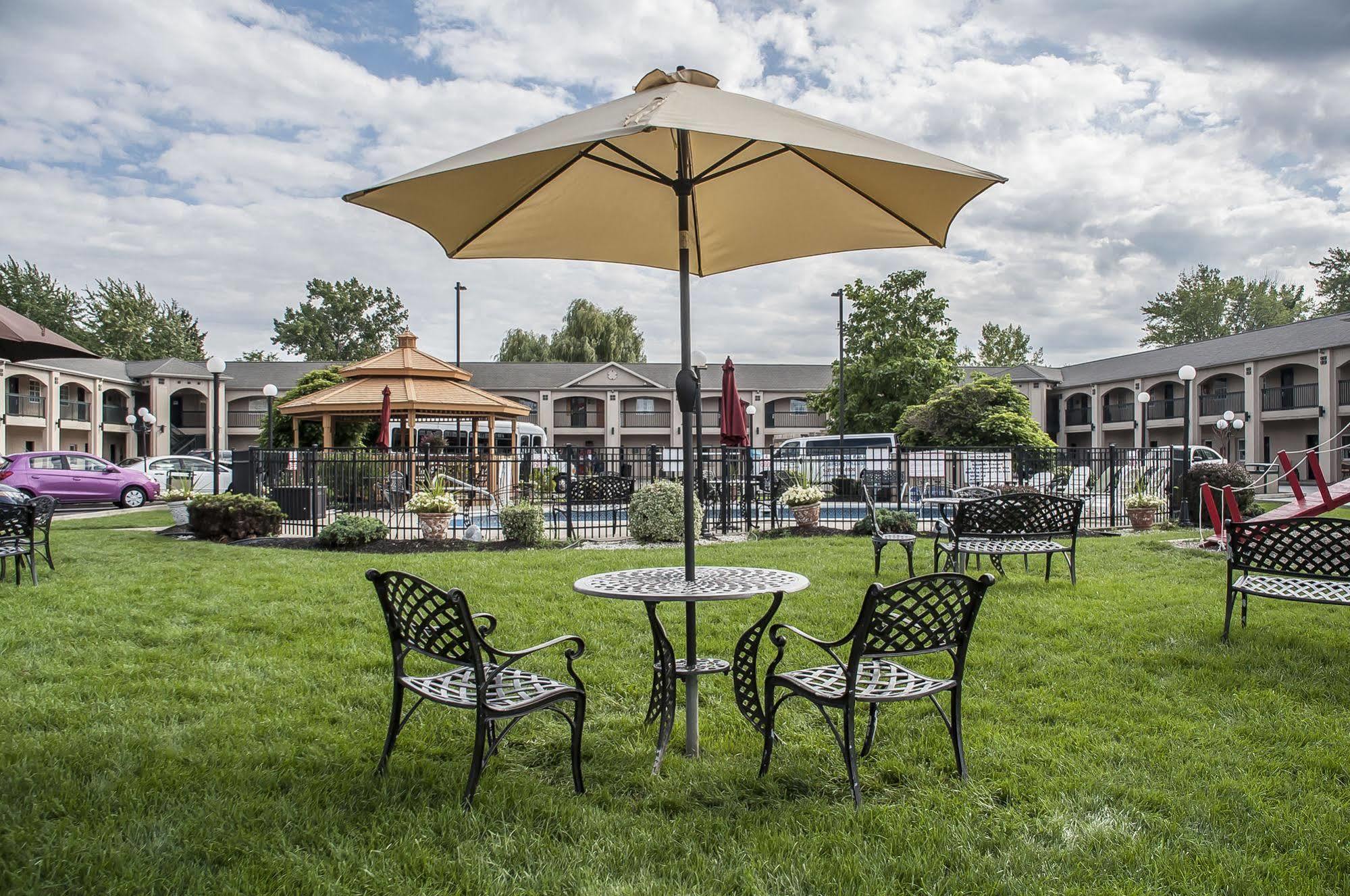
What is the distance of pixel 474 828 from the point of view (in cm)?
291

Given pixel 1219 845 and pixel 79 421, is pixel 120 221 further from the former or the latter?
pixel 79 421

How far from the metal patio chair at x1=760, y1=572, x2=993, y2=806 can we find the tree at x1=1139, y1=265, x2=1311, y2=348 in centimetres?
7202

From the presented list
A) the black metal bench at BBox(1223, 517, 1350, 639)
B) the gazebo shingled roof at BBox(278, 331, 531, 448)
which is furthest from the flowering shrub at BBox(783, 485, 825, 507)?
the gazebo shingled roof at BBox(278, 331, 531, 448)

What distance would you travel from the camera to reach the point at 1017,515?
801 cm

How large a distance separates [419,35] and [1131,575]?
8.87 metres

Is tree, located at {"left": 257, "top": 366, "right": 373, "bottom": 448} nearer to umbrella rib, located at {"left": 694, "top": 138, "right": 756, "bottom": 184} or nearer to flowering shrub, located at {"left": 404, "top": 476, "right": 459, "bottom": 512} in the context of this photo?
flowering shrub, located at {"left": 404, "top": 476, "right": 459, "bottom": 512}

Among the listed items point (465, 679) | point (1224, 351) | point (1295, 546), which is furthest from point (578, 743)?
point (1224, 351)

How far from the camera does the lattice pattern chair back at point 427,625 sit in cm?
303

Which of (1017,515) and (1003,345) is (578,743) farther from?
(1003,345)

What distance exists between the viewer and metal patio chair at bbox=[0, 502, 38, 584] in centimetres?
744

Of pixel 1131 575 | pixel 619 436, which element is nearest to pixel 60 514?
pixel 1131 575

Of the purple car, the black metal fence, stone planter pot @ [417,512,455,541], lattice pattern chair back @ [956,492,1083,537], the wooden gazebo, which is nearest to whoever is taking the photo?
lattice pattern chair back @ [956,492,1083,537]

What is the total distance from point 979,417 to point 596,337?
95.8 feet

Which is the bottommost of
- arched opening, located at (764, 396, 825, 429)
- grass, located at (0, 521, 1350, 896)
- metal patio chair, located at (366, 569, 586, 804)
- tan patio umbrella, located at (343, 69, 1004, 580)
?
grass, located at (0, 521, 1350, 896)
